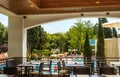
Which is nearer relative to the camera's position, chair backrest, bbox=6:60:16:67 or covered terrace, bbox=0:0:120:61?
chair backrest, bbox=6:60:16:67

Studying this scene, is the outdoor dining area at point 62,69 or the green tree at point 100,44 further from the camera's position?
the green tree at point 100,44

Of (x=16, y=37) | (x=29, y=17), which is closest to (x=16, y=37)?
(x=16, y=37)

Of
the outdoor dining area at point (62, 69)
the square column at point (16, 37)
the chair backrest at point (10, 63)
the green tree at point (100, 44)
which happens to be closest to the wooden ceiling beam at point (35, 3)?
the outdoor dining area at point (62, 69)

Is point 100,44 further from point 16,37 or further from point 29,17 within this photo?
point 16,37

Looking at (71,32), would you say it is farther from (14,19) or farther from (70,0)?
(70,0)

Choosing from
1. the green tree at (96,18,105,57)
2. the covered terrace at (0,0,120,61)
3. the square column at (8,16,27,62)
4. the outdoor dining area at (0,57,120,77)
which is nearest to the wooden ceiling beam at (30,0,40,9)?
the covered terrace at (0,0,120,61)

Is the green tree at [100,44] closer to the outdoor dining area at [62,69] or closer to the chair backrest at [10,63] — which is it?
the outdoor dining area at [62,69]

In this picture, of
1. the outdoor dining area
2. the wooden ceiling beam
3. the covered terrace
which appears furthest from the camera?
the covered terrace

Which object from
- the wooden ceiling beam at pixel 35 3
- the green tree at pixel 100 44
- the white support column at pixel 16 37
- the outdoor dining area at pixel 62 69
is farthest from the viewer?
the green tree at pixel 100 44

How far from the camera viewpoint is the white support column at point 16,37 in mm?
8727

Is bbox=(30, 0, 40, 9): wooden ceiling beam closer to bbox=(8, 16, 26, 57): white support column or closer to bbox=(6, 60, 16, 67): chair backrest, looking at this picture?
bbox=(8, 16, 26, 57): white support column

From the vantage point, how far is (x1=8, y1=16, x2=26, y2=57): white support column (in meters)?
8.73

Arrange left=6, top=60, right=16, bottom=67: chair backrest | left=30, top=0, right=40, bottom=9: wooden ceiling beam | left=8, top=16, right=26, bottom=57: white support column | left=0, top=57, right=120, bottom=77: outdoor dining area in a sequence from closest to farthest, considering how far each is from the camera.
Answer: left=0, top=57, right=120, bottom=77: outdoor dining area < left=30, top=0, right=40, bottom=9: wooden ceiling beam < left=6, top=60, right=16, bottom=67: chair backrest < left=8, top=16, right=26, bottom=57: white support column

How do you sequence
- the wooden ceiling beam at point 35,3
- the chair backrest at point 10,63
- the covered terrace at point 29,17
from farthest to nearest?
1. the covered terrace at point 29,17
2. the chair backrest at point 10,63
3. the wooden ceiling beam at point 35,3
